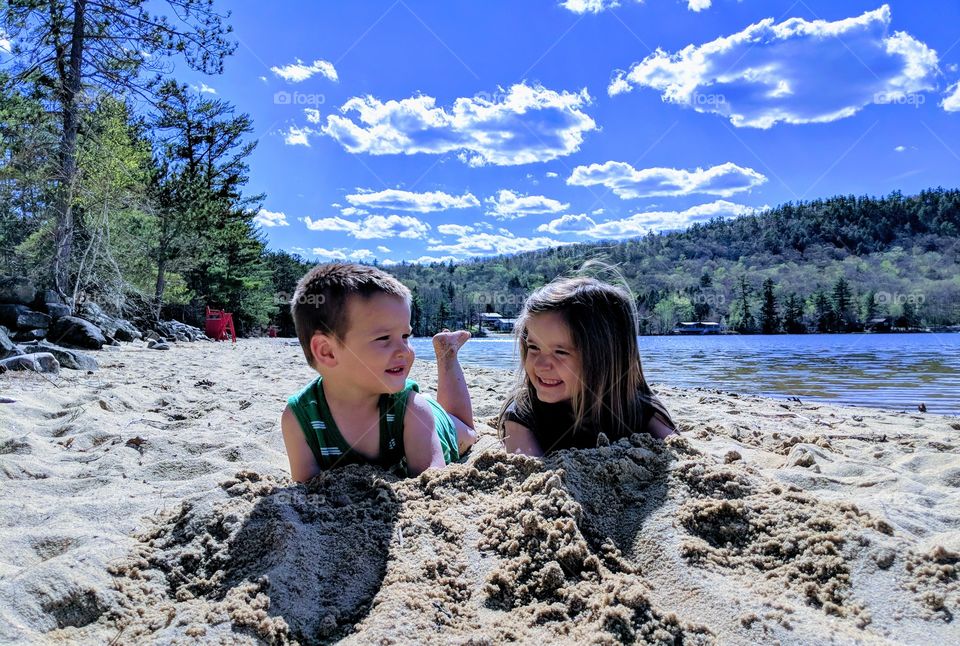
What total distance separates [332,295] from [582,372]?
4.08 feet

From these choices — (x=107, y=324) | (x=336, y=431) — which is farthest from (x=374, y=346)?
(x=107, y=324)

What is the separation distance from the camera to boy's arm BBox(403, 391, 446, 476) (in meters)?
2.47

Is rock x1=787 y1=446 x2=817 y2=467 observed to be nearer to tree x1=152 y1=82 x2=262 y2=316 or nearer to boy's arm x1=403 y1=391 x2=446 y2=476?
boy's arm x1=403 y1=391 x2=446 y2=476

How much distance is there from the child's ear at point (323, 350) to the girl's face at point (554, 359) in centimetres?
101

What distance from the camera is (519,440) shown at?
281 centimetres

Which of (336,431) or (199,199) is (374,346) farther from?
(199,199)

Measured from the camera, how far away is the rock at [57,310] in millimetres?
10797

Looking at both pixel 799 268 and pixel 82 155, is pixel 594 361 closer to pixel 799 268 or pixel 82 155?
pixel 82 155

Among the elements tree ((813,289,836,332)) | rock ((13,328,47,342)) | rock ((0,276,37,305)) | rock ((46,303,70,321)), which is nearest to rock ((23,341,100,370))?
rock ((13,328,47,342))

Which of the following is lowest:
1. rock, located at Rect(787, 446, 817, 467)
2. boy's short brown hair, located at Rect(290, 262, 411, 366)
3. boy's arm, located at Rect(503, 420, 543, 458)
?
rock, located at Rect(787, 446, 817, 467)

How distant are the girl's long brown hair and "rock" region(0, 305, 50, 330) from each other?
11.4 m

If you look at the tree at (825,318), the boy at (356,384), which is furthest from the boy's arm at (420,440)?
the tree at (825,318)

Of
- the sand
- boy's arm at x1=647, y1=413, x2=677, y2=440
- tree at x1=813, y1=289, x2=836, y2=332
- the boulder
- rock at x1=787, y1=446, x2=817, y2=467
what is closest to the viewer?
the sand

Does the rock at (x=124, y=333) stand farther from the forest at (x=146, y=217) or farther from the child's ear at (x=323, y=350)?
the child's ear at (x=323, y=350)
